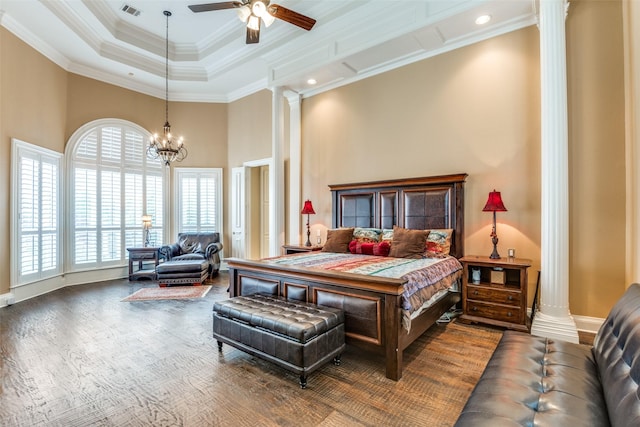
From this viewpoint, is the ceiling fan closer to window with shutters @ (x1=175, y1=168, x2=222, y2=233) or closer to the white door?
the white door

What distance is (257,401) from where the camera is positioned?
2.15 m

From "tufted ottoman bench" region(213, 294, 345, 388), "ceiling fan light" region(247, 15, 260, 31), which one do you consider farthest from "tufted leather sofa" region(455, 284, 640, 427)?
"ceiling fan light" region(247, 15, 260, 31)

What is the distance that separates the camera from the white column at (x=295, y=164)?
6078 mm

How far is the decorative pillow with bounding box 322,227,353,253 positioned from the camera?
4.61 m

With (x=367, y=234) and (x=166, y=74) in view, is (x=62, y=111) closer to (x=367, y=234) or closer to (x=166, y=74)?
(x=166, y=74)

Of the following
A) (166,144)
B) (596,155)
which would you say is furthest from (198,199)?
(596,155)

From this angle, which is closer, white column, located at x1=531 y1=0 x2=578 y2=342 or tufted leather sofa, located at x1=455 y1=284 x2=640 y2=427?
tufted leather sofa, located at x1=455 y1=284 x2=640 y2=427

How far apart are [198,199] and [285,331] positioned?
5795 mm

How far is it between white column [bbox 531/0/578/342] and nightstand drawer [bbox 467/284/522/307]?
26 cm

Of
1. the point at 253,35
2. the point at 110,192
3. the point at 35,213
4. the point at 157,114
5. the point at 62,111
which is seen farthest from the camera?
the point at 157,114

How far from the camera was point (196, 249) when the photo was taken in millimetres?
6594

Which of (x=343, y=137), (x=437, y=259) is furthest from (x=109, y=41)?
(x=437, y=259)

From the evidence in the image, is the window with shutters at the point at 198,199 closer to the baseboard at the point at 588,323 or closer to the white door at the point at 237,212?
the white door at the point at 237,212

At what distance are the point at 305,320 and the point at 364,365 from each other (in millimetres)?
746
